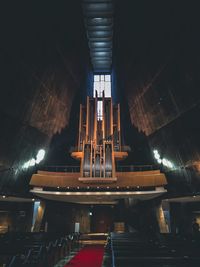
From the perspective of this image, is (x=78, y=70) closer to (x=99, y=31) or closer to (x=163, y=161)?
(x=99, y=31)

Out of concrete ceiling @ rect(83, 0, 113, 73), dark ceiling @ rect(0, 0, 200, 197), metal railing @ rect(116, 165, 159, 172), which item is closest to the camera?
dark ceiling @ rect(0, 0, 200, 197)

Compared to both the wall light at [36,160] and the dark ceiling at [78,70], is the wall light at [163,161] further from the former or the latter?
the wall light at [36,160]

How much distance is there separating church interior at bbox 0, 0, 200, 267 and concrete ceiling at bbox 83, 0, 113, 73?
0.10 metres

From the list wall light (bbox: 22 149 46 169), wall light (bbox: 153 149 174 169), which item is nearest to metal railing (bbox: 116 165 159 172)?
wall light (bbox: 153 149 174 169)

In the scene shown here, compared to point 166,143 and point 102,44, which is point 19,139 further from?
point 102,44

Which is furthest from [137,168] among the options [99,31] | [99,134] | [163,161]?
[99,31]

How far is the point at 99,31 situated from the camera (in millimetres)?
18828

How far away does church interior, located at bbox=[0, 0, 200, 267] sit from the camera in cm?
823

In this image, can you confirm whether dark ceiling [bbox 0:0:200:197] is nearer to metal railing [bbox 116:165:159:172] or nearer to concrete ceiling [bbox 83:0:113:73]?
concrete ceiling [bbox 83:0:113:73]

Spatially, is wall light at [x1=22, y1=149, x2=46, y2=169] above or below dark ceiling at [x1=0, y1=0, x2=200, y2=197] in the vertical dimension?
below

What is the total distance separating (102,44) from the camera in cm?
2089

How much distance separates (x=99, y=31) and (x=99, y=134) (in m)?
9.10

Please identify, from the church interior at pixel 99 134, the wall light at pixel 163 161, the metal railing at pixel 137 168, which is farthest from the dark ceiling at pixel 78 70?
the metal railing at pixel 137 168

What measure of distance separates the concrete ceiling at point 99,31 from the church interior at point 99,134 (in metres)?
0.10
